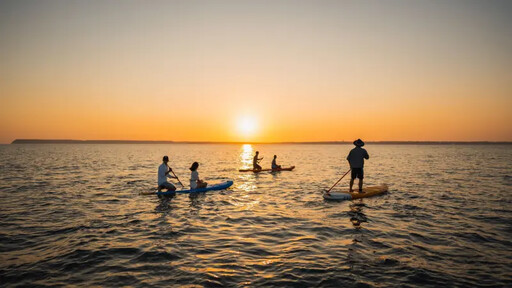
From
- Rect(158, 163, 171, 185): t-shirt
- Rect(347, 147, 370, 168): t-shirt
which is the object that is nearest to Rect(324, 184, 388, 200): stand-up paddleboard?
Rect(347, 147, 370, 168): t-shirt

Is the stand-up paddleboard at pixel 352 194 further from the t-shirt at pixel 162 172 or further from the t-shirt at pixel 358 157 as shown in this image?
the t-shirt at pixel 162 172

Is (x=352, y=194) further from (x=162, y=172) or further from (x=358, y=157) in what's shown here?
(x=162, y=172)

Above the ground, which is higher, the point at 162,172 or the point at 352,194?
the point at 162,172

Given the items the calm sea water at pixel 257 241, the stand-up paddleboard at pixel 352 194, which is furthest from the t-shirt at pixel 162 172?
the stand-up paddleboard at pixel 352 194

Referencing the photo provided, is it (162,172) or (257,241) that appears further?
(162,172)

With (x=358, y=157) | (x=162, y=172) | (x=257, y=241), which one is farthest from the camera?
(x=162, y=172)

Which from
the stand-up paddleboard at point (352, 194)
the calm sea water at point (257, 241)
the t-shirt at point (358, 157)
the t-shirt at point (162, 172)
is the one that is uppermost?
the t-shirt at point (358, 157)

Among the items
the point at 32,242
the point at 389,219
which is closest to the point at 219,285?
the point at 32,242

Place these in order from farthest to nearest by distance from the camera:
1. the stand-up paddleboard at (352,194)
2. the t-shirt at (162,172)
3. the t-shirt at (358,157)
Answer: the t-shirt at (162,172) < the t-shirt at (358,157) < the stand-up paddleboard at (352,194)

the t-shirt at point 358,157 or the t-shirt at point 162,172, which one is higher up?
the t-shirt at point 358,157

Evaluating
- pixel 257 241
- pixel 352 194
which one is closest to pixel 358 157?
pixel 352 194

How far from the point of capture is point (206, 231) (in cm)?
1045

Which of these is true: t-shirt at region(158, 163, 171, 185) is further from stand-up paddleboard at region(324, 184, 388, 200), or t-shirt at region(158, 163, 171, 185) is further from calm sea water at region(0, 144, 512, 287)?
stand-up paddleboard at region(324, 184, 388, 200)

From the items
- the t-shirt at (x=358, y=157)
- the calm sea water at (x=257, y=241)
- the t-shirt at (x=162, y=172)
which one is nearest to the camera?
the calm sea water at (x=257, y=241)
